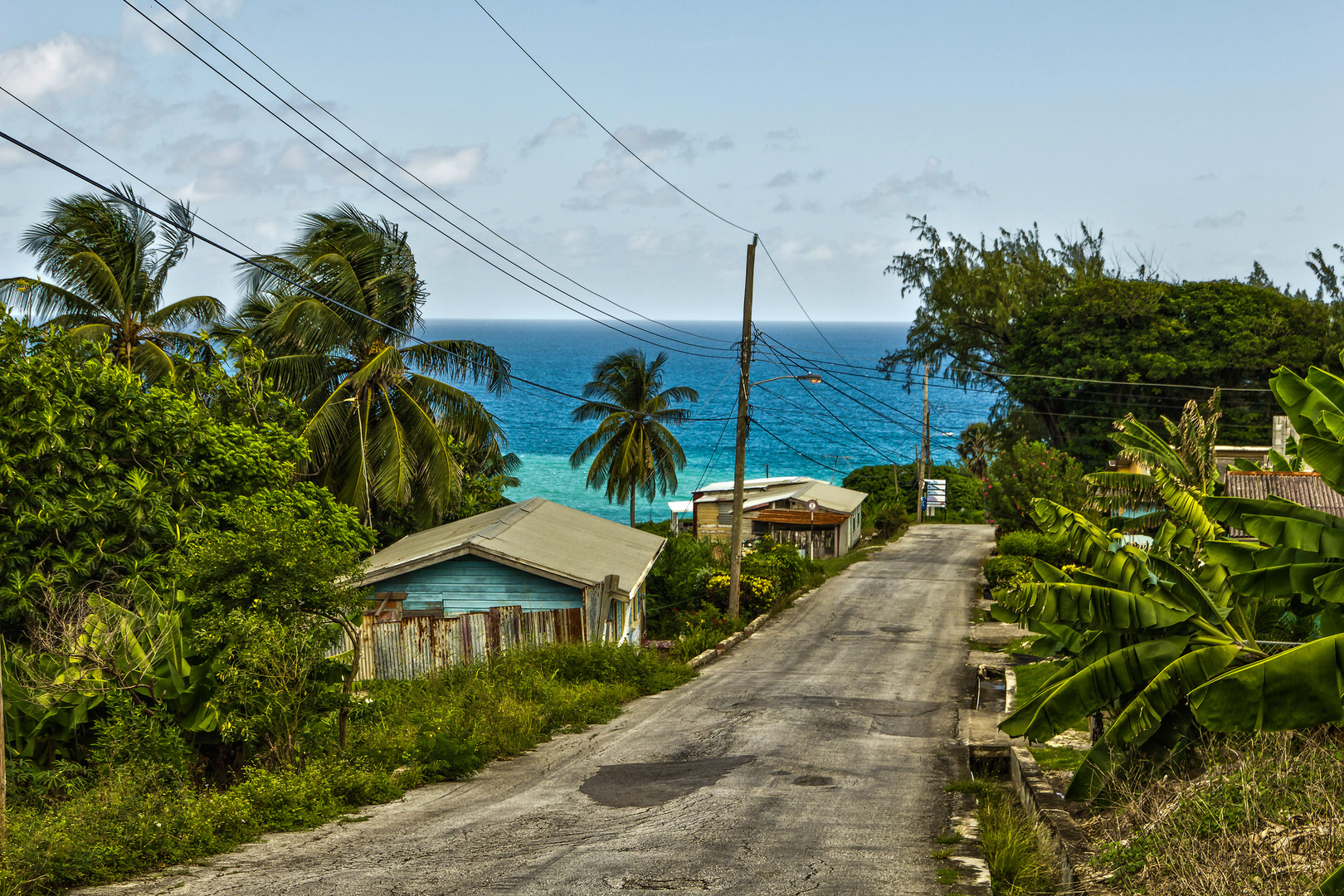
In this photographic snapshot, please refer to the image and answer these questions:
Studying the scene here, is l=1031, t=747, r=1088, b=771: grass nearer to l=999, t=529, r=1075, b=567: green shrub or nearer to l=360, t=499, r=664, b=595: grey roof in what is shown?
l=360, t=499, r=664, b=595: grey roof

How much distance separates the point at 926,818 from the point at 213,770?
26.5 feet

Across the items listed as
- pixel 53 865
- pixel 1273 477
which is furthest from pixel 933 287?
pixel 53 865

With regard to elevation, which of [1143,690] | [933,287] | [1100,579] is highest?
[933,287]

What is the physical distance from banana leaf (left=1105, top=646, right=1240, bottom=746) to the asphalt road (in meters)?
2.21

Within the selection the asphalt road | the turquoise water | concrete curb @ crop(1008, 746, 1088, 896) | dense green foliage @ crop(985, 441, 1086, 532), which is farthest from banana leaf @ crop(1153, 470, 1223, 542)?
the turquoise water

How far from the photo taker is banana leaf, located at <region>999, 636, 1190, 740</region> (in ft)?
28.2

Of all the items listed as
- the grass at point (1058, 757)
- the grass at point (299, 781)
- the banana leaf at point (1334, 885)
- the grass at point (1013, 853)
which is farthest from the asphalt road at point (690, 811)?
the banana leaf at point (1334, 885)

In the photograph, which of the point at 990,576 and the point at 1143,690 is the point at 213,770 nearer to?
the point at 1143,690

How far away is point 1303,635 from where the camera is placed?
1056cm

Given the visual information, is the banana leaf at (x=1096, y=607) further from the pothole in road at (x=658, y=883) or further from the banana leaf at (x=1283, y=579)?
the pothole in road at (x=658, y=883)

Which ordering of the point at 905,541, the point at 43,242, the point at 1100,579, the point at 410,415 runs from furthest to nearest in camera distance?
1. the point at 905,541
2. the point at 410,415
3. the point at 43,242
4. the point at 1100,579

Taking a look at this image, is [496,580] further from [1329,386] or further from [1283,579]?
[1329,386]

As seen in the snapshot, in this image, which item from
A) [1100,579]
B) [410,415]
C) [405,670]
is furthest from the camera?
[410,415]

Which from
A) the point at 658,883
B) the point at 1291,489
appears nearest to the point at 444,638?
the point at 658,883
